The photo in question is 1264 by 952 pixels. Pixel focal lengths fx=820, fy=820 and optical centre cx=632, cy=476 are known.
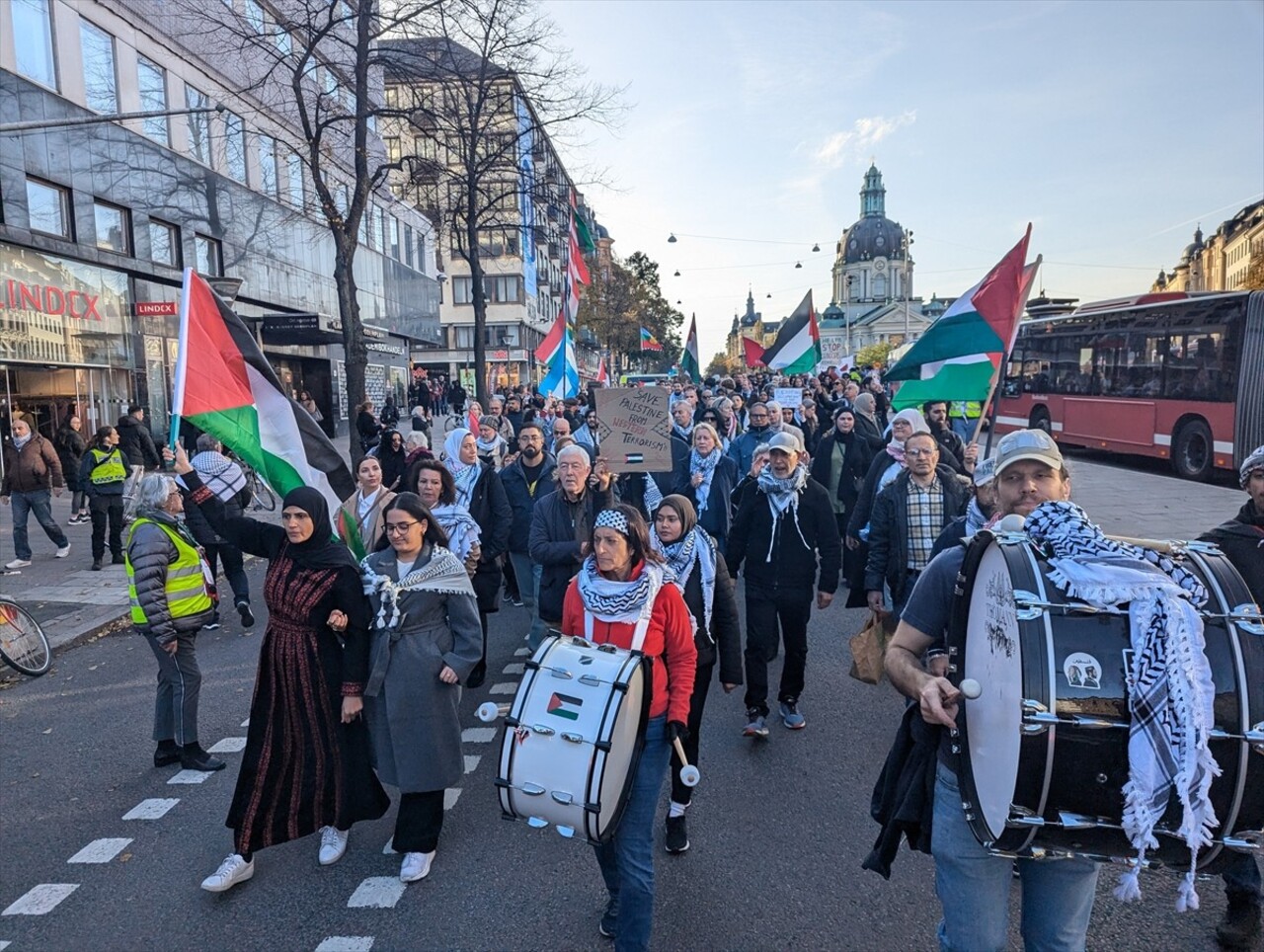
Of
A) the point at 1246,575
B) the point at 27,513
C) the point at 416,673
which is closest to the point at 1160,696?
the point at 1246,575

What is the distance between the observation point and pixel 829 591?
17.6ft

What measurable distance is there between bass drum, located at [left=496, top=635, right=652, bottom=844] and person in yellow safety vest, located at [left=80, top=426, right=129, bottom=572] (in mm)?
9405

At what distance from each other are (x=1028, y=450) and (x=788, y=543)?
2.62 metres

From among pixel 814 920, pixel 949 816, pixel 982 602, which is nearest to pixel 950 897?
pixel 949 816

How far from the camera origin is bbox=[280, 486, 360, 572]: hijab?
3730 millimetres

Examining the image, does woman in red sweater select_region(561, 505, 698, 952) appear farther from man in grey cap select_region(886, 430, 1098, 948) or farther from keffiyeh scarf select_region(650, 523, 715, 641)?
man in grey cap select_region(886, 430, 1098, 948)

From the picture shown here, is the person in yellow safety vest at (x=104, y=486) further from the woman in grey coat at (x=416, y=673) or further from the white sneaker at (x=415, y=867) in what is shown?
the white sneaker at (x=415, y=867)

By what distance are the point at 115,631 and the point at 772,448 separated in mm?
6880

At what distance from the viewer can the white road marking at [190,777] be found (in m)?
4.76

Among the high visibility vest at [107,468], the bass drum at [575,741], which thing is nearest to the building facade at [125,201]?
the high visibility vest at [107,468]

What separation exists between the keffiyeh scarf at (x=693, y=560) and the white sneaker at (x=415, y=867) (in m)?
1.69

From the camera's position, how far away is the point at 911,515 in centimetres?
518

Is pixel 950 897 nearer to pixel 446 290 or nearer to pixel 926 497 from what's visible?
pixel 926 497

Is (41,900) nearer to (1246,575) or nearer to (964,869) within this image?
(964,869)
